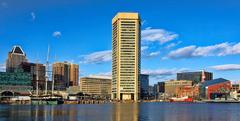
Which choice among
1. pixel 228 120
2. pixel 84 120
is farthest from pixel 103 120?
pixel 228 120

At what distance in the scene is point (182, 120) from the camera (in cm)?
10938

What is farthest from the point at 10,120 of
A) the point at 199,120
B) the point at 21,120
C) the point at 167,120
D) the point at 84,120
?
the point at 199,120

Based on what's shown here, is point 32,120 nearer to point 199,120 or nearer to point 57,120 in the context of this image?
point 57,120

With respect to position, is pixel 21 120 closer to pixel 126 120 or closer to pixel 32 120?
pixel 32 120

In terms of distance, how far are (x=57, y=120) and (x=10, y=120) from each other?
1207 centimetres

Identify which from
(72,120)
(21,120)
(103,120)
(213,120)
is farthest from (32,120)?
(213,120)

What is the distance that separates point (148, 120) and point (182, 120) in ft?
30.1

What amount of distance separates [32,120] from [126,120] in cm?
2424

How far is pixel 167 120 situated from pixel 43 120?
32.4 meters

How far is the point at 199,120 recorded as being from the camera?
110 meters

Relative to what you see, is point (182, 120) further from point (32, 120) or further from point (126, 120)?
point (32, 120)

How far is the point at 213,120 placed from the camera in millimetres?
108938

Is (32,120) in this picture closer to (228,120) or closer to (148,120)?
(148,120)

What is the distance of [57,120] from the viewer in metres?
106
